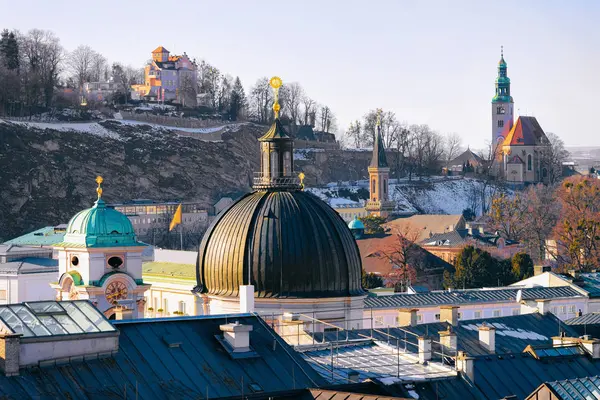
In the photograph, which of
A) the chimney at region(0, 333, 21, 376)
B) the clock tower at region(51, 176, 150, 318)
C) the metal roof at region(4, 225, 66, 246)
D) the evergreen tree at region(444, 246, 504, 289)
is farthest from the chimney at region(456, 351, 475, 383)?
the evergreen tree at region(444, 246, 504, 289)

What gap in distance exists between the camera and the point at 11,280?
3597 inches

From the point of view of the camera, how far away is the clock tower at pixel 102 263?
6269cm

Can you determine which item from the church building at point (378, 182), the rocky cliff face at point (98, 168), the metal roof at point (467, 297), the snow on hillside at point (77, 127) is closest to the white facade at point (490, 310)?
the metal roof at point (467, 297)

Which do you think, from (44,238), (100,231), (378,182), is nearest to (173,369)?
(100,231)

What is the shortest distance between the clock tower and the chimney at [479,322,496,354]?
1491 cm

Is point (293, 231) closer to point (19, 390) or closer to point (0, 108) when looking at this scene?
point (19, 390)

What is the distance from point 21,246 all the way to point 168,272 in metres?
26.7

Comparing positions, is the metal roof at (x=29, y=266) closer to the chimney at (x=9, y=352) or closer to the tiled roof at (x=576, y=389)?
the chimney at (x=9, y=352)

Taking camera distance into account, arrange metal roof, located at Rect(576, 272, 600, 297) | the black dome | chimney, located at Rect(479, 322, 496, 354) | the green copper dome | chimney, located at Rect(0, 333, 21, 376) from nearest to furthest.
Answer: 1. chimney, located at Rect(0, 333, 21, 376)
2. chimney, located at Rect(479, 322, 496, 354)
3. the black dome
4. the green copper dome
5. metal roof, located at Rect(576, 272, 600, 297)

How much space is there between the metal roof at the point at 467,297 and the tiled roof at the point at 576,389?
1835 inches

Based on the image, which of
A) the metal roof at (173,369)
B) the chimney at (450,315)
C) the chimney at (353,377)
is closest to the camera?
the metal roof at (173,369)

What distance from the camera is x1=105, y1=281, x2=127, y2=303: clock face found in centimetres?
6275

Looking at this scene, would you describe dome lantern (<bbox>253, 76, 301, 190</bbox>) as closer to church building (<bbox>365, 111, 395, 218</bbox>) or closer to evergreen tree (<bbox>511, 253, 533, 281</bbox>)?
evergreen tree (<bbox>511, 253, 533, 281</bbox>)

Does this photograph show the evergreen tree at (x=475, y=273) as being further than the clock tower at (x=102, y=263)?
Yes
